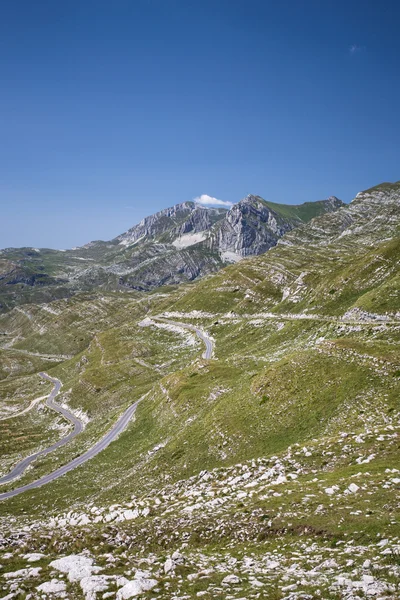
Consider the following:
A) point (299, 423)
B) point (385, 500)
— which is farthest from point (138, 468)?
point (385, 500)

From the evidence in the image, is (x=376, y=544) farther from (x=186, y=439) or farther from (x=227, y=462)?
(x=186, y=439)

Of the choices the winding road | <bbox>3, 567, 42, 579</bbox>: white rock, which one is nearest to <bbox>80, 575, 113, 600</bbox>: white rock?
<bbox>3, 567, 42, 579</bbox>: white rock

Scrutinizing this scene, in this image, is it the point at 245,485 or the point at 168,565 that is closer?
the point at 168,565

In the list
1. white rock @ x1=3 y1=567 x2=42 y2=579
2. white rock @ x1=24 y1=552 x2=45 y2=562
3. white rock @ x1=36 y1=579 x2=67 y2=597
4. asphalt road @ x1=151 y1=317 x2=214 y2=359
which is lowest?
white rock @ x1=24 y1=552 x2=45 y2=562

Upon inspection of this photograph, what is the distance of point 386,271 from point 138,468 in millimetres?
91217

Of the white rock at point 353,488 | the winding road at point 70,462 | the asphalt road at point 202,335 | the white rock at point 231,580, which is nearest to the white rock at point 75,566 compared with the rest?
the white rock at point 231,580

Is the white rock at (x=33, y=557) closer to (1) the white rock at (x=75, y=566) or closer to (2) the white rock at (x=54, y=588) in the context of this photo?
(1) the white rock at (x=75, y=566)

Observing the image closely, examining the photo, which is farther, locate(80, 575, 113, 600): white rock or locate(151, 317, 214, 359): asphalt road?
locate(151, 317, 214, 359): asphalt road

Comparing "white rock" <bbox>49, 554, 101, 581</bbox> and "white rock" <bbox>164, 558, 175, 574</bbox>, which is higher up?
"white rock" <bbox>164, 558, 175, 574</bbox>

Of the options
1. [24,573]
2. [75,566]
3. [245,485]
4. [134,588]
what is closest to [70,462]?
[245,485]

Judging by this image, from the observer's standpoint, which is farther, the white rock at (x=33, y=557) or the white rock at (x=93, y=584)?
the white rock at (x=33, y=557)

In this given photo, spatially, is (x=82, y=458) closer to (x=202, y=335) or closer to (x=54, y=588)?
(x=54, y=588)

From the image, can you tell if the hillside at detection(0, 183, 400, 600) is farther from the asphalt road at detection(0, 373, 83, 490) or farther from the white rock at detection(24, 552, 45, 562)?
the asphalt road at detection(0, 373, 83, 490)

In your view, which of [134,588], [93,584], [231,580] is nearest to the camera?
[134,588]
